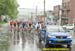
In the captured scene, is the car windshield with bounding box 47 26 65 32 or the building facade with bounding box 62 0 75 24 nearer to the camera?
the car windshield with bounding box 47 26 65 32

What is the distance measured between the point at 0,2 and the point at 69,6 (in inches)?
1330

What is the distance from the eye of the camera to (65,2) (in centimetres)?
10156

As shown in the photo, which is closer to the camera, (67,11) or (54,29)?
(54,29)

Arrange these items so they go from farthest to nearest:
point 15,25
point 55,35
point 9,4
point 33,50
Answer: point 9,4, point 15,25, point 55,35, point 33,50

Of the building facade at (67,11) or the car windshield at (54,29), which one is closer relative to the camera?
the car windshield at (54,29)

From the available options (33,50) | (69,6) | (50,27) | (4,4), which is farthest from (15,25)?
(69,6)

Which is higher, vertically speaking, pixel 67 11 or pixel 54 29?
pixel 67 11

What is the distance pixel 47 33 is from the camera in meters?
20.3

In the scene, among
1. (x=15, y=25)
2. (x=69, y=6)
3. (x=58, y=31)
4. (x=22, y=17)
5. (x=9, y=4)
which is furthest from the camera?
(x=22, y=17)

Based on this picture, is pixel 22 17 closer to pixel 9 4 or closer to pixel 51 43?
pixel 9 4

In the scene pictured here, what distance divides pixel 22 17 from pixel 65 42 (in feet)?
365

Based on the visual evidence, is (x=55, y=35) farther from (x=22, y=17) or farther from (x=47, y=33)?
(x=22, y=17)

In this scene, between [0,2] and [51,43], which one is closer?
[51,43]

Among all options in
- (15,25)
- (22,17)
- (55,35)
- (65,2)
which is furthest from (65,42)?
(22,17)
